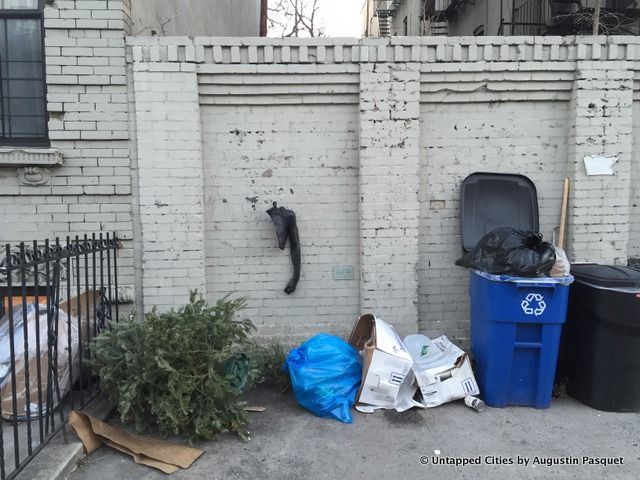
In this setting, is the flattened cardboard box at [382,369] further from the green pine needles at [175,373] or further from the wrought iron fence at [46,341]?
the wrought iron fence at [46,341]

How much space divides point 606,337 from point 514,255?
2.97 ft

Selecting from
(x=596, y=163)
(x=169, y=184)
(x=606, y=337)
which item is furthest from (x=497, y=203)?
(x=169, y=184)

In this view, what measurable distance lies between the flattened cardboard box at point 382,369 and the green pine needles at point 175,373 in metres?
0.92

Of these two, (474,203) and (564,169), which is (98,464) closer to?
(474,203)

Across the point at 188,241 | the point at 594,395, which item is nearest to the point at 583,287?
the point at 594,395

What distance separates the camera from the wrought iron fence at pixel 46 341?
112 inches

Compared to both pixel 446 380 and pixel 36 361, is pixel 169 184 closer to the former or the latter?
pixel 36 361

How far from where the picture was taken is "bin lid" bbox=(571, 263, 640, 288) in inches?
147

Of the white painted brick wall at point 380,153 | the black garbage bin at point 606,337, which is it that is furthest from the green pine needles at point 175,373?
the black garbage bin at point 606,337

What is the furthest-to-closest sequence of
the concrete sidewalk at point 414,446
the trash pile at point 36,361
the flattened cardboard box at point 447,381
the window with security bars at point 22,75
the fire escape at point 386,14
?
the fire escape at point 386,14 → the window with security bars at point 22,75 → the flattened cardboard box at point 447,381 → the trash pile at point 36,361 → the concrete sidewalk at point 414,446

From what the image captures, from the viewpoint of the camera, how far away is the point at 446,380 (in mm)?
3912

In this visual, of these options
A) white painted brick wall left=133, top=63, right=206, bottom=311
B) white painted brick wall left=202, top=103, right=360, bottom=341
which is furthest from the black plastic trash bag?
white painted brick wall left=133, top=63, right=206, bottom=311

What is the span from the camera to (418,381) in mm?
3873

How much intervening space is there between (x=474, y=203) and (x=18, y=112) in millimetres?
4156
